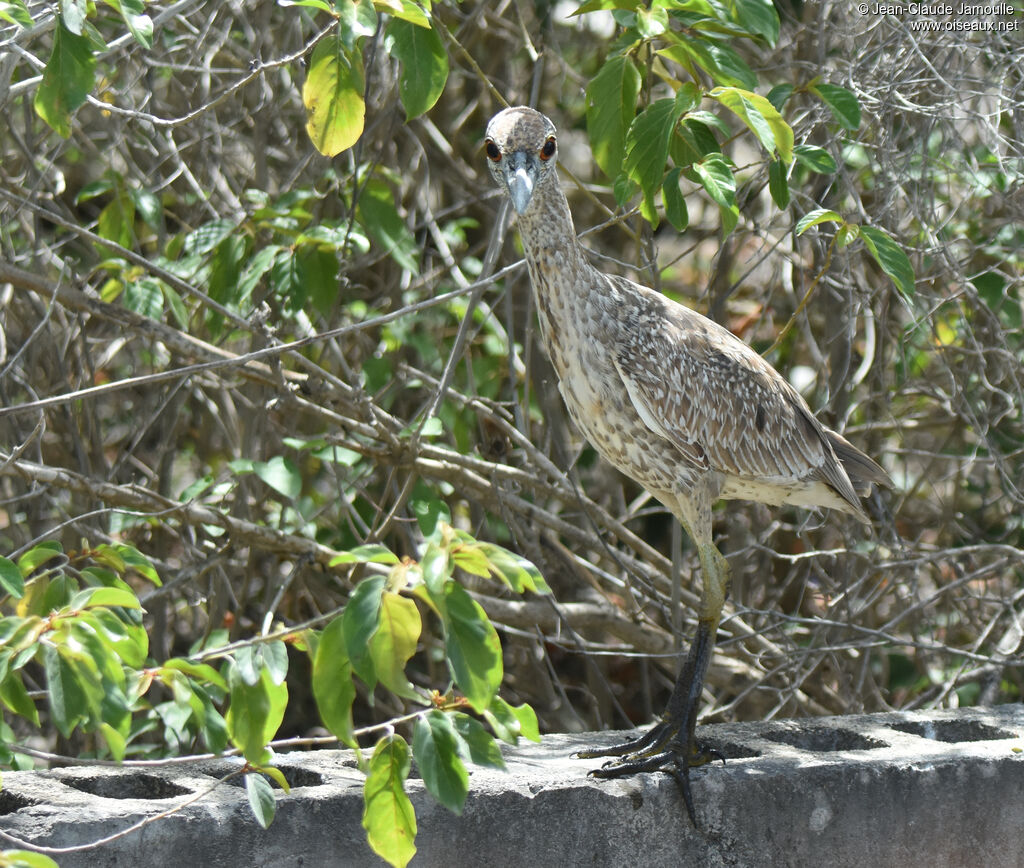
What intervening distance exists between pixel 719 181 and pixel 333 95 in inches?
41.5

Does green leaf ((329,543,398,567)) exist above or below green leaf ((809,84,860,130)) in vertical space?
below

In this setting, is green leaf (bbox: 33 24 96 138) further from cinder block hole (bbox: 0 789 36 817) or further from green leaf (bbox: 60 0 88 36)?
cinder block hole (bbox: 0 789 36 817)

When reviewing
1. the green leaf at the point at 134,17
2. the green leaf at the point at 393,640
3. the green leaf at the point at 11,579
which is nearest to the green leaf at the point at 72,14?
the green leaf at the point at 134,17

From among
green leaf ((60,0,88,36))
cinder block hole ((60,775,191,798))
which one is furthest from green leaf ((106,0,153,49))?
cinder block hole ((60,775,191,798))

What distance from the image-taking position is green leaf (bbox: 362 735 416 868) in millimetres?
2264

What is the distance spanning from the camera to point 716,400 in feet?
12.2

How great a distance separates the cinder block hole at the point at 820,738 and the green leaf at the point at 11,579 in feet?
7.47

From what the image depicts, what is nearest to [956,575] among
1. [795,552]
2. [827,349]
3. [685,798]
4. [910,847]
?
[795,552]

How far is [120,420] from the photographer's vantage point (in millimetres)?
5922

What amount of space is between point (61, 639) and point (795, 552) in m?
4.53

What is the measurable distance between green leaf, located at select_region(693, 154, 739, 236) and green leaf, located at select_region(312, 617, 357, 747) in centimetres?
165

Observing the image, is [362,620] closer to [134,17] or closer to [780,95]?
[134,17]

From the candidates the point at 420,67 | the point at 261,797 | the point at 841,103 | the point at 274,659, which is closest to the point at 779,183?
the point at 841,103

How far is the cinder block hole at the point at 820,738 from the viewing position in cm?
363
